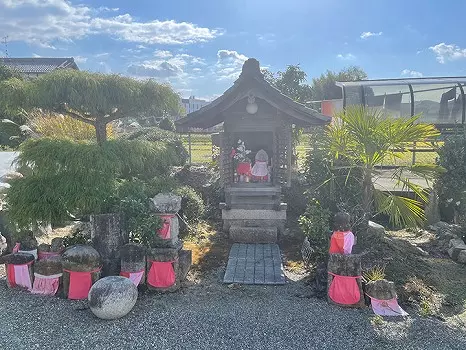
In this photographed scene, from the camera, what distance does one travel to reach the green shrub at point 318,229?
6145 mm

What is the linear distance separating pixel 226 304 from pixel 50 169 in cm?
340

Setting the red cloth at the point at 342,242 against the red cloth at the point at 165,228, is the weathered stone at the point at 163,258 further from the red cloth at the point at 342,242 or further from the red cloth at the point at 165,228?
the red cloth at the point at 342,242

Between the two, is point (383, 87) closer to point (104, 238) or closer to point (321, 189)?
point (321, 189)

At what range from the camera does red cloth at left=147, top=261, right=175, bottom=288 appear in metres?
5.47

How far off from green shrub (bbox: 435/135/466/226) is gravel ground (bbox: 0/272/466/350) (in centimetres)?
502

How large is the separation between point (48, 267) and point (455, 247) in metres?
7.53

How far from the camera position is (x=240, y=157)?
8.76 meters

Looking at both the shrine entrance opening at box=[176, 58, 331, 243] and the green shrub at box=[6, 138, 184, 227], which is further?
the shrine entrance opening at box=[176, 58, 331, 243]

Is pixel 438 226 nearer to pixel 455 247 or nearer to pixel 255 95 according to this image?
pixel 455 247

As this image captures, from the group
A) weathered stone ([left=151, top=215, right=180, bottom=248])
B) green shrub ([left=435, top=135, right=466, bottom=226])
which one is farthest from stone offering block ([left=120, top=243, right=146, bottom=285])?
green shrub ([left=435, top=135, right=466, bottom=226])

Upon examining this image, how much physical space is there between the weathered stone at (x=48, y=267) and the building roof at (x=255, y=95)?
354cm

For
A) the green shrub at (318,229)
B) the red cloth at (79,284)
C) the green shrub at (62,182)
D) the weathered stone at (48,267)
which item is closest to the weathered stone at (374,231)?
the green shrub at (318,229)

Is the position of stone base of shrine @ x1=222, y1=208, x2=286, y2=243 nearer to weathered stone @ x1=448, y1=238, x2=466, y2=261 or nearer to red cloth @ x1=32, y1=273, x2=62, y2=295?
weathered stone @ x1=448, y1=238, x2=466, y2=261

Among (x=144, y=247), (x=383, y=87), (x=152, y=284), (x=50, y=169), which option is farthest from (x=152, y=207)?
(x=383, y=87)
